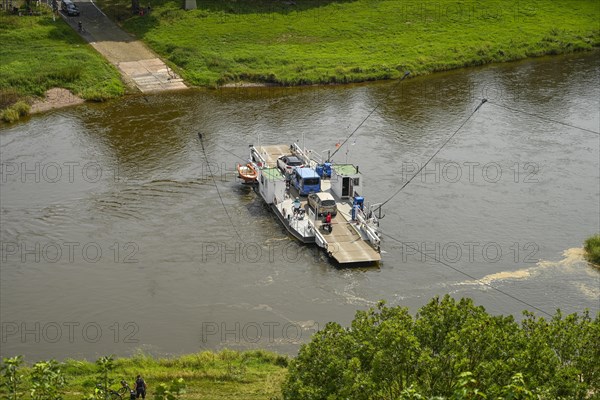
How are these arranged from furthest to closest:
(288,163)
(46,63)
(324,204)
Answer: (46,63) < (288,163) < (324,204)

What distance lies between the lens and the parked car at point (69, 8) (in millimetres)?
84938

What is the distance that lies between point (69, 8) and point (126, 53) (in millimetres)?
10207

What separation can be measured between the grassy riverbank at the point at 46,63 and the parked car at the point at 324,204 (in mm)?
28512

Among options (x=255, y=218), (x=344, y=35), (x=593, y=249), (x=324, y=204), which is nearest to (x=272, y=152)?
(x=255, y=218)

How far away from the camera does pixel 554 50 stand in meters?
86.3

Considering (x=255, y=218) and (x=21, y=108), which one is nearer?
(x=255, y=218)

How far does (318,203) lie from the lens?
4872 cm

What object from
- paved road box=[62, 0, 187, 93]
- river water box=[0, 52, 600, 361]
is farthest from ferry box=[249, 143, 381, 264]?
paved road box=[62, 0, 187, 93]

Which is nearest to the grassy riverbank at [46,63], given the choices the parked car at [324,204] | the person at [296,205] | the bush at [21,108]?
the bush at [21,108]

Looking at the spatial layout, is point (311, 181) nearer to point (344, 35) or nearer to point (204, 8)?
point (344, 35)

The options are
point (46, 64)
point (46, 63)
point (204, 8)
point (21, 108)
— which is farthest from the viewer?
point (204, 8)

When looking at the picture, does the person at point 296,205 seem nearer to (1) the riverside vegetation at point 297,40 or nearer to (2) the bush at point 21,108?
(1) the riverside vegetation at point 297,40

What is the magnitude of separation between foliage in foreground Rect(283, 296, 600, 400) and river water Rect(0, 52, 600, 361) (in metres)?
12.6

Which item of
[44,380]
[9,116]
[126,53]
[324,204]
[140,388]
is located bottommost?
[140,388]
